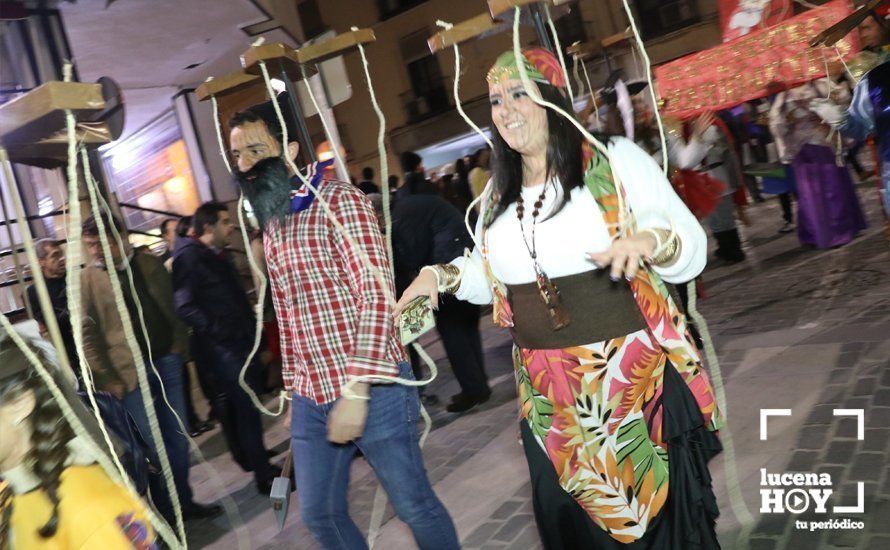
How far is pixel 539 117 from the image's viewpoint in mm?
2240

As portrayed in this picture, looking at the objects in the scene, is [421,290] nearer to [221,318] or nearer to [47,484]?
[47,484]

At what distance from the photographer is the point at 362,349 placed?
2357 millimetres

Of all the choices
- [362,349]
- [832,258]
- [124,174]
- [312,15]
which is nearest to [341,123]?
[312,15]

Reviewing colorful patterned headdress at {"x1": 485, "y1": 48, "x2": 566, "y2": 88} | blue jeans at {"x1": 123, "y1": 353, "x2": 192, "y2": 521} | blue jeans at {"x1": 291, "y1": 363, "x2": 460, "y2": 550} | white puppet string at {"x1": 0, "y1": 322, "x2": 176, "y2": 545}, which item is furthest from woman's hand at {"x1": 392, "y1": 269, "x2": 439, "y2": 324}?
blue jeans at {"x1": 123, "y1": 353, "x2": 192, "y2": 521}

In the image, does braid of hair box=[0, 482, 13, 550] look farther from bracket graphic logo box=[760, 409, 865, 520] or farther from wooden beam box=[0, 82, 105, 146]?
bracket graphic logo box=[760, 409, 865, 520]

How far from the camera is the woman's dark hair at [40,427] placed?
5.83 feet

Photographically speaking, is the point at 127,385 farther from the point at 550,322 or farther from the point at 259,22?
the point at 259,22

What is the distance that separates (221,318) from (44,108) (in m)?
3.32

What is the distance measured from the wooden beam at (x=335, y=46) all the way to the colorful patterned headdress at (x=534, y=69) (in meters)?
0.84

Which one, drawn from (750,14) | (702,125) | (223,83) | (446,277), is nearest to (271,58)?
(223,83)

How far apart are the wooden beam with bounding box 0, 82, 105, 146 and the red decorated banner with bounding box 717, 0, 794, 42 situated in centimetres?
532

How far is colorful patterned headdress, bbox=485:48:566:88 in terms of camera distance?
2.21m

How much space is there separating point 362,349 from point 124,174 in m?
14.9

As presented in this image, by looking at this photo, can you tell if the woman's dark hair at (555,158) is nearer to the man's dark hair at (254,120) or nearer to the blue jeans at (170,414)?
the man's dark hair at (254,120)
